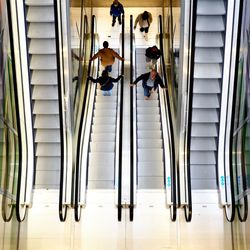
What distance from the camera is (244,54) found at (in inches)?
235

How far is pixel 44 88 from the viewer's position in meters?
7.14

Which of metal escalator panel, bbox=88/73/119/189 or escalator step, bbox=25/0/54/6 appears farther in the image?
metal escalator panel, bbox=88/73/119/189

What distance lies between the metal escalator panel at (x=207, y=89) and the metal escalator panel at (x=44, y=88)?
7.52 ft

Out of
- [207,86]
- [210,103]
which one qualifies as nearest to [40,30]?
[207,86]

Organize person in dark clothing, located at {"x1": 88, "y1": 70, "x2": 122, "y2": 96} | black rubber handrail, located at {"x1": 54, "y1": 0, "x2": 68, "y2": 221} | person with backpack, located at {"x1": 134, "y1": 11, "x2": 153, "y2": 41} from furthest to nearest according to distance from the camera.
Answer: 1. person with backpack, located at {"x1": 134, "y1": 11, "x2": 153, "y2": 41}
2. person in dark clothing, located at {"x1": 88, "y1": 70, "x2": 122, "y2": 96}
3. black rubber handrail, located at {"x1": 54, "y1": 0, "x2": 68, "y2": 221}

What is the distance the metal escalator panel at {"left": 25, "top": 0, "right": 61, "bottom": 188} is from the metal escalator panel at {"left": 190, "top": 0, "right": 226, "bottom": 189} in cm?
229

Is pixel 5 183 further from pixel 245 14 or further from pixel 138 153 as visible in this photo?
pixel 245 14

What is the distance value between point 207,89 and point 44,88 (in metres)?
2.62

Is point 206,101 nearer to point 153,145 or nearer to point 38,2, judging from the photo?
point 153,145

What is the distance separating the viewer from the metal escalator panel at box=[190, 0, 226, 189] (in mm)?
6797

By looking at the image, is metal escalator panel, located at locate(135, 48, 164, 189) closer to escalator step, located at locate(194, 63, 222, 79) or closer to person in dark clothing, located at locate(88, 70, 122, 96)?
person in dark clothing, located at locate(88, 70, 122, 96)

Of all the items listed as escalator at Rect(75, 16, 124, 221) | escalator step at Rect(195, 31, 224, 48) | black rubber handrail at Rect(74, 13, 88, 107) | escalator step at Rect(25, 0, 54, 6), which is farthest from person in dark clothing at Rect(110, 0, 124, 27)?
escalator step at Rect(195, 31, 224, 48)

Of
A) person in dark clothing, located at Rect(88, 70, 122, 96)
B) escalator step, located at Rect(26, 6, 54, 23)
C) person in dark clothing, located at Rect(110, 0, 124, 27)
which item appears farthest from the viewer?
person in dark clothing, located at Rect(110, 0, 124, 27)

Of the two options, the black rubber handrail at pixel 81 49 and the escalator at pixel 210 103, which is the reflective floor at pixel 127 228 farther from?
the black rubber handrail at pixel 81 49
